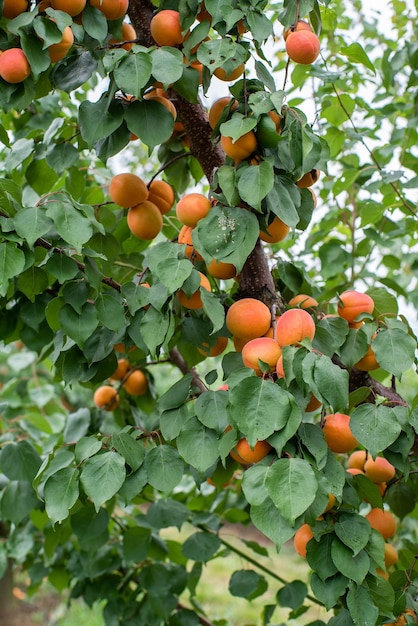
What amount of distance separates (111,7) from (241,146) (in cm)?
31

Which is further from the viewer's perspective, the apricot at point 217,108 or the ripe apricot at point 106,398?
the ripe apricot at point 106,398

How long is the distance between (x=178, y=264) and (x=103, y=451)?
26cm

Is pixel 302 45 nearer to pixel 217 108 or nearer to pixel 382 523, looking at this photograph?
pixel 217 108

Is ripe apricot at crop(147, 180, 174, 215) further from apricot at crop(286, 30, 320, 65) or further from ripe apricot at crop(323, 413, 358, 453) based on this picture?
ripe apricot at crop(323, 413, 358, 453)

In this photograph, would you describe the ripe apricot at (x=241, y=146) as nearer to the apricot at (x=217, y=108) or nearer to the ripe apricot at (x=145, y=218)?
the apricot at (x=217, y=108)

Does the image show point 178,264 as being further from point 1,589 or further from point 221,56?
point 1,589

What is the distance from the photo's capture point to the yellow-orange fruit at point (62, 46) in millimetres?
921

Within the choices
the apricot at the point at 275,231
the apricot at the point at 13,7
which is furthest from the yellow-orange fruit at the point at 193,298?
the apricot at the point at 13,7

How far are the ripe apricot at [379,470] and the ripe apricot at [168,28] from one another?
707 mm

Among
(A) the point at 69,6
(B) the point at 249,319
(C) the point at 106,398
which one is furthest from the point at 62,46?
(C) the point at 106,398

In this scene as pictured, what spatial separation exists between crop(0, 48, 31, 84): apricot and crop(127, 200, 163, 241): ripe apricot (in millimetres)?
275

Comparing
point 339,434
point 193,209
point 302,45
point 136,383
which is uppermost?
point 302,45

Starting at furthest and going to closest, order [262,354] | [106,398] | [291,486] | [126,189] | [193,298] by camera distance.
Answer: [106,398] < [126,189] < [193,298] < [262,354] < [291,486]

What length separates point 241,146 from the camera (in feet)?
2.79
